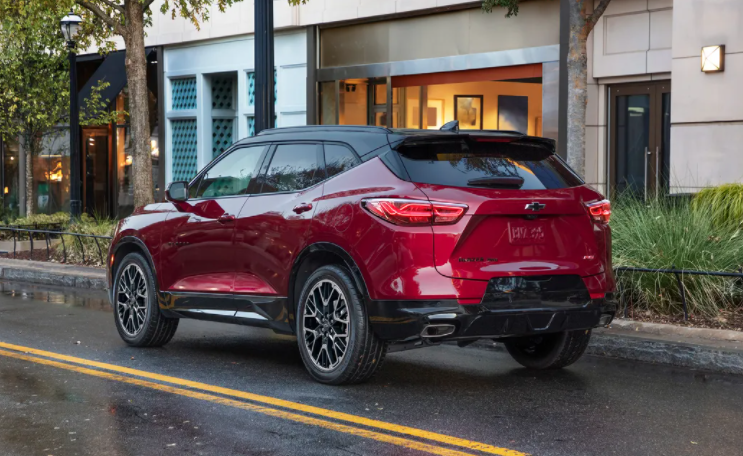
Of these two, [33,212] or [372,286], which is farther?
[33,212]

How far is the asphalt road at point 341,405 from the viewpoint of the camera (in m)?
5.68

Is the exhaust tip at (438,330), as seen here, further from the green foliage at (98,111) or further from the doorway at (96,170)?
the doorway at (96,170)


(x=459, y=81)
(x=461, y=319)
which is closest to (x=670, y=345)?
(x=461, y=319)

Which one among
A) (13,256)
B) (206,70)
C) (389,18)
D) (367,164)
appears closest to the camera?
(367,164)

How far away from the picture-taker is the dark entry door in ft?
52.5

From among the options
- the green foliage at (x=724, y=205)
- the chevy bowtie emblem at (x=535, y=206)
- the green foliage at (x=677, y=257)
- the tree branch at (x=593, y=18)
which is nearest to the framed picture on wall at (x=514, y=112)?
the tree branch at (x=593, y=18)

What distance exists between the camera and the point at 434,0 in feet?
62.1

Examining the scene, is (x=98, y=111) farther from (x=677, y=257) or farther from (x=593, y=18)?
(x=677, y=257)

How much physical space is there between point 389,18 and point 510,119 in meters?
3.16

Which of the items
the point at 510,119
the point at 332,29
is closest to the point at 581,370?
the point at 510,119

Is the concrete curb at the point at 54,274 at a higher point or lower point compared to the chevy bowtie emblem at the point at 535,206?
lower

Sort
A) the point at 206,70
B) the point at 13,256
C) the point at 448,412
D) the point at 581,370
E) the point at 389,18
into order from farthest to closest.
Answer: the point at 206,70, the point at 389,18, the point at 13,256, the point at 581,370, the point at 448,412

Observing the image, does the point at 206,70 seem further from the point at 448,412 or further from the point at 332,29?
the point at 448,412

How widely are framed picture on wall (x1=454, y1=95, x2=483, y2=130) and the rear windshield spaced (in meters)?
12.1
